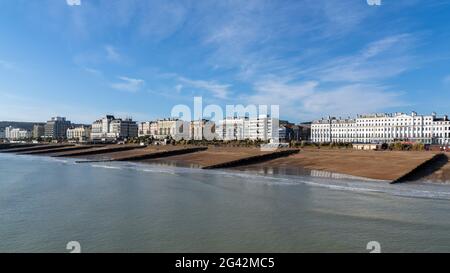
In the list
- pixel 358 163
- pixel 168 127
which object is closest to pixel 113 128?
pixel 168 127

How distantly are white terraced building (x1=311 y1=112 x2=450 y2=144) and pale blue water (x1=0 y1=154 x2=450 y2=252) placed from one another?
98073mm

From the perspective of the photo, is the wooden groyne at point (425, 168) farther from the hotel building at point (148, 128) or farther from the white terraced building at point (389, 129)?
the hotel building at point (148, 128)

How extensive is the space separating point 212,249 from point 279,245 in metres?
2.00

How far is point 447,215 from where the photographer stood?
583 inches

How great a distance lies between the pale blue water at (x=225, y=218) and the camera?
1119 cm

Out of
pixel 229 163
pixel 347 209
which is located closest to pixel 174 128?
pixel 229 163

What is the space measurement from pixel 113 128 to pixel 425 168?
162m

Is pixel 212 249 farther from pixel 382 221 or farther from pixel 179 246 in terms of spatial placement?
pixel 382 221

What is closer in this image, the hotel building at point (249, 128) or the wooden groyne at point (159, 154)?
the wooden groyne at point (159, 154)

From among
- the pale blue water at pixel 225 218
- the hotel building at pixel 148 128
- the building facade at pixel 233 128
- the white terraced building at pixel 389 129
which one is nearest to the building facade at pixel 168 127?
the hotel building at pixel 148 128

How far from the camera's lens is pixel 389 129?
11712 centimetres

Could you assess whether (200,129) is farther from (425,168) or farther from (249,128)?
(425,168)

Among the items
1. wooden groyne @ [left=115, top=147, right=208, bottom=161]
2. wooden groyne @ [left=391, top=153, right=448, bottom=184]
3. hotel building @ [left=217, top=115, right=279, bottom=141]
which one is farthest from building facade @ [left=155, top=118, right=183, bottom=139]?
wooden groyne @ [left=391, top=153, right=448, bottom=184]

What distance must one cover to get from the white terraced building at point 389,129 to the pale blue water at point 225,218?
322ft
